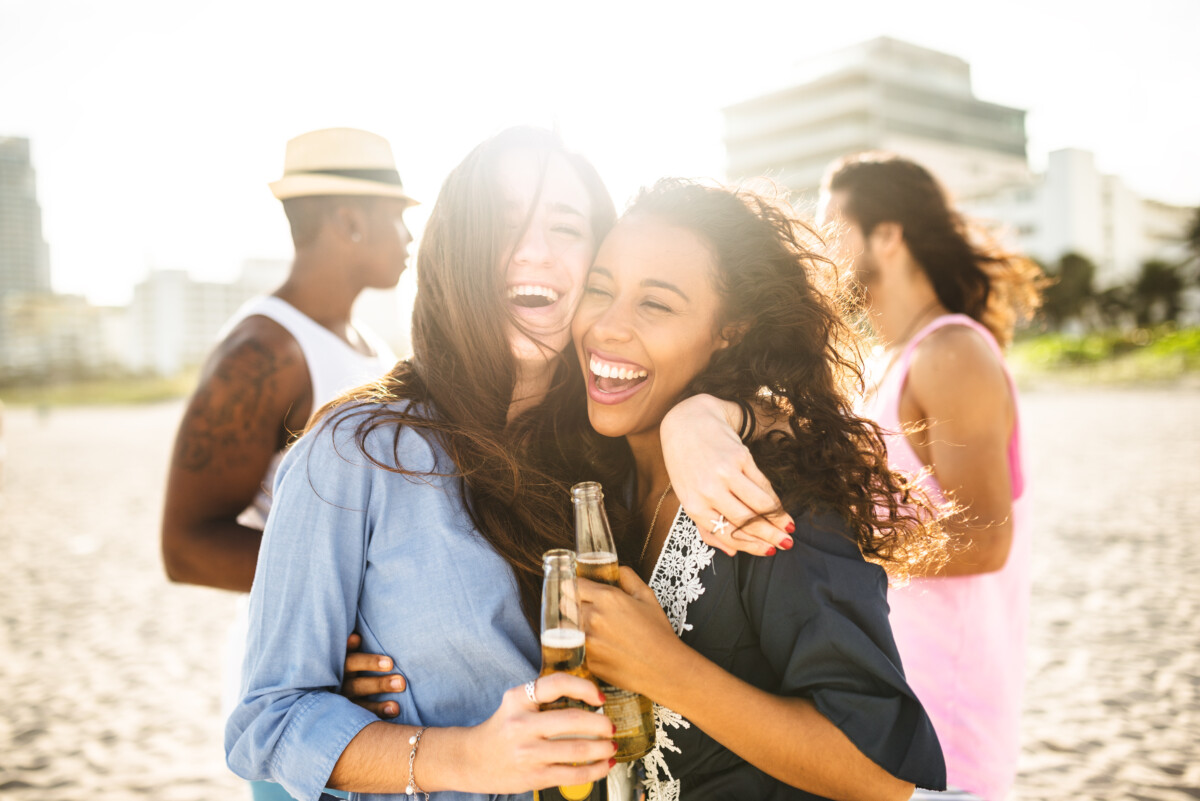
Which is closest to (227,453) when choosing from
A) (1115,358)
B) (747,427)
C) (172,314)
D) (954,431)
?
(747,427)

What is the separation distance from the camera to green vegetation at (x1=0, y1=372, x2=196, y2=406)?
62.5 m

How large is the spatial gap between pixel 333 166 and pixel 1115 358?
43341 millimetres

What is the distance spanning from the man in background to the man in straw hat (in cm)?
215

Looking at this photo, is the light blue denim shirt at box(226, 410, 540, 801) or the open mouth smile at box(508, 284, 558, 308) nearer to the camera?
the light blue denim shirt at box(226, 410, 540, 801)

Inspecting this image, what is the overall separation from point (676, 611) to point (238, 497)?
Result: 1.97m

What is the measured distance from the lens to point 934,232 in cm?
370

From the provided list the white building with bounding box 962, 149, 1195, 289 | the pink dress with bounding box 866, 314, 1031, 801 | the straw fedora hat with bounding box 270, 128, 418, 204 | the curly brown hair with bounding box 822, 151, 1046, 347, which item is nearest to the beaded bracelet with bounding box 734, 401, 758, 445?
the pink dress with bounding box 866, 314, 1031, 801

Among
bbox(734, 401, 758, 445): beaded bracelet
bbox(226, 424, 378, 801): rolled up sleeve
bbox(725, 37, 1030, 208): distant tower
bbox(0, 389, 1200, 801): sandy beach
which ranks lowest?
bbox(0, 389, 1200, 801): sandy beach

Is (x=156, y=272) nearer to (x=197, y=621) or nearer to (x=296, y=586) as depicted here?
(x=197, y=621)

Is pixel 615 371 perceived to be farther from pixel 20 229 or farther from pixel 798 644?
pixel 20 229

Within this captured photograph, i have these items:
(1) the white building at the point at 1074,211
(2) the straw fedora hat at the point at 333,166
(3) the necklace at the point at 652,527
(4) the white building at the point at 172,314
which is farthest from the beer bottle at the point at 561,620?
(4) the white building at the point at 172,314

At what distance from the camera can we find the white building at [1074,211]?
76938 millimetres

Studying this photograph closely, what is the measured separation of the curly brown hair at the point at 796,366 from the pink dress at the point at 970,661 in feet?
2.70

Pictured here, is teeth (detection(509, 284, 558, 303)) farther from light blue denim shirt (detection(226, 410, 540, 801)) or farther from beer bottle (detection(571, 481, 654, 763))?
beer bottle (detection(571, 481, 654, 763))
